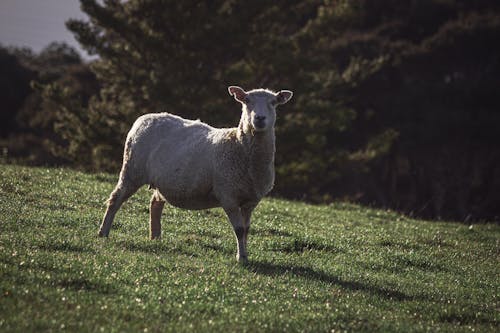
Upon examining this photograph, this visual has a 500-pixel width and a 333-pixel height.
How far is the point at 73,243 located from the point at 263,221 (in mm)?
5310

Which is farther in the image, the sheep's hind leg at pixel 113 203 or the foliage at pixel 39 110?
the foliage at pixel 39 110

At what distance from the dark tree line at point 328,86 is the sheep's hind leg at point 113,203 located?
16.0 metres

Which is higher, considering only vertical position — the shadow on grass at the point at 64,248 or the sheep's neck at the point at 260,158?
the sheep's neck at the point at 260,158

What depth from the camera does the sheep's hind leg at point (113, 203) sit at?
1113 centimetres

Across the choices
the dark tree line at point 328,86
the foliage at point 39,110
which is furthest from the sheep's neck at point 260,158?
the foliage at point 39,110

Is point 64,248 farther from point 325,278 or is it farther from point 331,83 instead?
point 331,83

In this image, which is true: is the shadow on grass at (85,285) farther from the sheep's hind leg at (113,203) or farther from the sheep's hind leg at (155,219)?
the sheep's hind leg at (155,219)

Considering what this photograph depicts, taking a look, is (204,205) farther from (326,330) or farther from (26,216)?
(326,330)

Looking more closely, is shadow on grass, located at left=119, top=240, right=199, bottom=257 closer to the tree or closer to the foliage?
the tree

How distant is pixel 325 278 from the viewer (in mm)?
10109

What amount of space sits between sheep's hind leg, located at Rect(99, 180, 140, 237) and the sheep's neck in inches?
90.0

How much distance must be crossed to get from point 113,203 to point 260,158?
2678 mm

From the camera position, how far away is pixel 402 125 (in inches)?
1410

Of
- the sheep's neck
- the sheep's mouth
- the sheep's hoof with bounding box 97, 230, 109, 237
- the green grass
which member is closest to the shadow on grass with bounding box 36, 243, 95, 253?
the green grass
